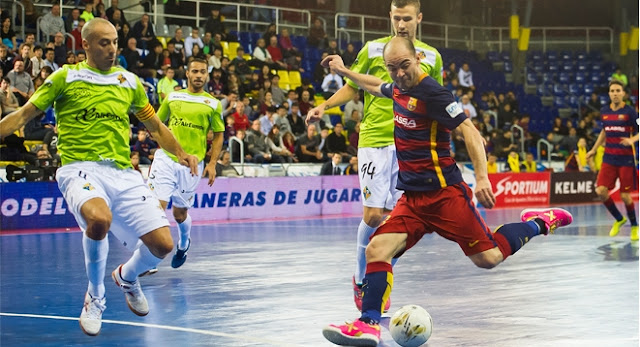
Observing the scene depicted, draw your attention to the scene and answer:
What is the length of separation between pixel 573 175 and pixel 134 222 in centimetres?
2165

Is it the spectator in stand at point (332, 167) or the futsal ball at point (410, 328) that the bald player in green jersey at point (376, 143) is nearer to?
the futsal ball at point (410, 328)

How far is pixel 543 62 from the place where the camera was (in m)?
36.6

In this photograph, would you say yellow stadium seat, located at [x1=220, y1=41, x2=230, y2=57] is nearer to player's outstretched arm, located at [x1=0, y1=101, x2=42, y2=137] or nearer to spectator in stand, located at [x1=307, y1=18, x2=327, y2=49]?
spectator in stand, located at [x1=307, y1=18, x2=327, y2=49]

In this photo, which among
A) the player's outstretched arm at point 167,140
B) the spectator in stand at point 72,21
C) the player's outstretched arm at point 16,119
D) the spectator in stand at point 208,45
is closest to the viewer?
the player's outstretched arm at point 16,119

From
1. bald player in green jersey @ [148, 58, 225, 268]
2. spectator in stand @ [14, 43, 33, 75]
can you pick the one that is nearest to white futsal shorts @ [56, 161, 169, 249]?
bald player in green jersey @ [148, 58, 225, 268]

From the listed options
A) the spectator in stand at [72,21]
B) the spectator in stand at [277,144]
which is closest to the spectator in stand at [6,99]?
the spectator in stand at [72,21]

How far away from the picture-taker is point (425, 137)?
265 inches

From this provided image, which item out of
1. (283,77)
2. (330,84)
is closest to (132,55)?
(283,77)

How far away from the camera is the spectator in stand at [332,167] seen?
2200 cm

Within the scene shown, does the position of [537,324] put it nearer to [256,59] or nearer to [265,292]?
[265,292]

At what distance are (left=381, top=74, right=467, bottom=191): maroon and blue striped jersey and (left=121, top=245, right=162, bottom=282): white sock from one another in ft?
6.99

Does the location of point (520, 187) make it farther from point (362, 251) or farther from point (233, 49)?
→ point (362, 251)

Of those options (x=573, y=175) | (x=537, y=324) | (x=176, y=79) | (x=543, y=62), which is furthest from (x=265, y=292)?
(x=543, y=62)

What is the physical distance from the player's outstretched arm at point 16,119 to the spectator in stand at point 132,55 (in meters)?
14.9
